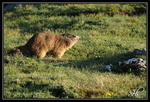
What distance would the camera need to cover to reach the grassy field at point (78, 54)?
8.02 m

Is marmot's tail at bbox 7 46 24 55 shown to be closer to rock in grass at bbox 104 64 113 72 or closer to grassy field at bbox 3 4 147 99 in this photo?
grassy field at bbox 3 4 147 99

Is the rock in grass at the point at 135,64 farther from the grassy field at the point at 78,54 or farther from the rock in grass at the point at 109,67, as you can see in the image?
the rock in grass at the point at 109,67

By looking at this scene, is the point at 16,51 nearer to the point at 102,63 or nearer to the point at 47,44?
the point at 47,44

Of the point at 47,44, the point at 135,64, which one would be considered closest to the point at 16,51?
the point at 47,44

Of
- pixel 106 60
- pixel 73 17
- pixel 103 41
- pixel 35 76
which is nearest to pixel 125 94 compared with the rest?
pixel 35 76

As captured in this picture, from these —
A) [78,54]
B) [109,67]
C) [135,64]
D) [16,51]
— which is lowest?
[109,67]

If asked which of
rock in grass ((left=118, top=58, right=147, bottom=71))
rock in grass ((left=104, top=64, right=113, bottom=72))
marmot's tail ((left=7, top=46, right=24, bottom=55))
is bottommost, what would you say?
rock in grass ((left=104, top=64, right=113, bottom=72))

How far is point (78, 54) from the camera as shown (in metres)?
12.7

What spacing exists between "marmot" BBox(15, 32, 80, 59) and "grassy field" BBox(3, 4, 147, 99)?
307 millimetres

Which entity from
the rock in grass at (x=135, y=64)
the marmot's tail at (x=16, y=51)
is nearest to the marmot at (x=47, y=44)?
the marmot's tail at (x=16, y=51)

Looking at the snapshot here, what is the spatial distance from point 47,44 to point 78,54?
5.52ft

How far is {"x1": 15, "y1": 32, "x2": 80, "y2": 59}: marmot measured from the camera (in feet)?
38.1

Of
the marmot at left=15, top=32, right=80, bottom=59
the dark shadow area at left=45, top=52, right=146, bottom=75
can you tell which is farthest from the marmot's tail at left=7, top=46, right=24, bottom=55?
the dark shadow area at left=45, top=52, right=146, bottom=75

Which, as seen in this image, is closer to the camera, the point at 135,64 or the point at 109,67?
the point at 135,64
